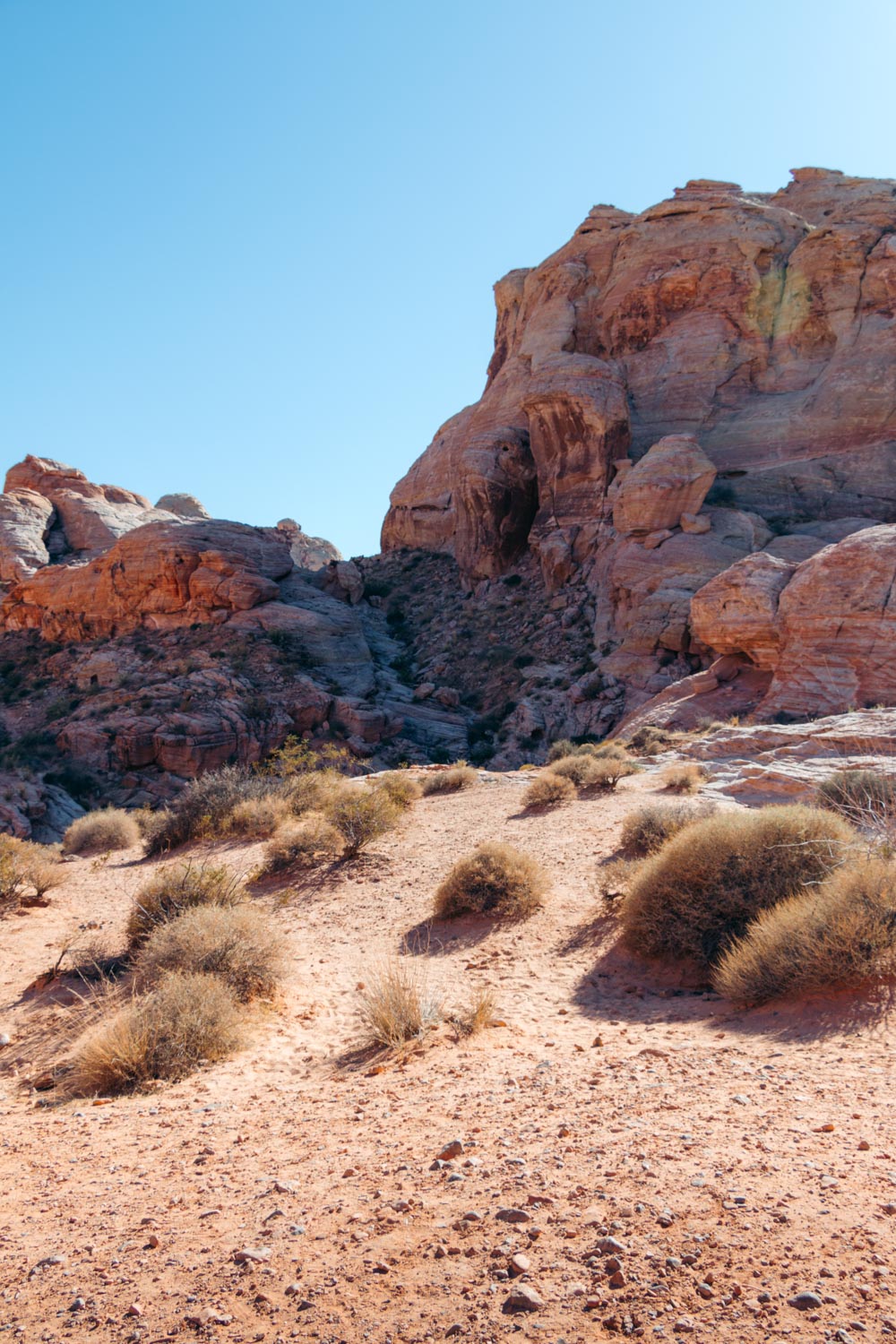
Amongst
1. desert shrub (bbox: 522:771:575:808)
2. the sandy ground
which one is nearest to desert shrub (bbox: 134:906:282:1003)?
the sandy ground

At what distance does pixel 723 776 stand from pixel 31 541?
39185 mm

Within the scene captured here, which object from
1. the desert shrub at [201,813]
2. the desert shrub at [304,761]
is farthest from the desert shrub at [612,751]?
the desert shrub at [201,813]

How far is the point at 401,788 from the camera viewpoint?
51.9 ft

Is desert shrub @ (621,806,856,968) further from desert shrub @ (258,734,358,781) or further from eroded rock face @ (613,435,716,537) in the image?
eroded rock face @ (613,435,716,537)

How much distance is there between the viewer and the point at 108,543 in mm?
43375

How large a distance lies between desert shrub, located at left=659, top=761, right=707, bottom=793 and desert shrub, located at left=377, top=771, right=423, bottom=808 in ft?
16.2

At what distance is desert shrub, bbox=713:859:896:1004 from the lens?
5.25 m

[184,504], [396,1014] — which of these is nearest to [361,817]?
[396,1014]

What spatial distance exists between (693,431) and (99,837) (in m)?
29.9

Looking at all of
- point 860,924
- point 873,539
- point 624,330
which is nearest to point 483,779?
point 873,539

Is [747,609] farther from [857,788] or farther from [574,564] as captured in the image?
[574,564]

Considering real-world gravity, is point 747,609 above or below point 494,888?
above

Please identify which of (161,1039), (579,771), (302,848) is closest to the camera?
(161,1039)

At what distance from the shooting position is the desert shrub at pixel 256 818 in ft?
47.0
